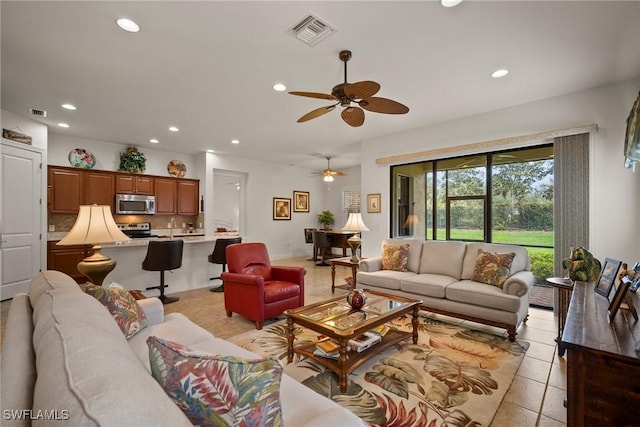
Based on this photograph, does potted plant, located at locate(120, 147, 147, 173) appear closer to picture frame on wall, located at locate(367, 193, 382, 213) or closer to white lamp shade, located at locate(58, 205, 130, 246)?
white lamp shade, located at locate(58, 205, 130, 246)

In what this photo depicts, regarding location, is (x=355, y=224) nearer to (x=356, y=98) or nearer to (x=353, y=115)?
(x=353, y=115)

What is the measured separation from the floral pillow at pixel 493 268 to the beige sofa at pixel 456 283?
0.23ft

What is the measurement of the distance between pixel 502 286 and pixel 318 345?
2210mm

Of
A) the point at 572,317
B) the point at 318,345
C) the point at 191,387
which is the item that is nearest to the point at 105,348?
the point at 191,387

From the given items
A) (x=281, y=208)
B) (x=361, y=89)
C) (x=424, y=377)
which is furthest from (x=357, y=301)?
(x=281, y=208)

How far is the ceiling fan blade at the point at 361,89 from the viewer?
227cm

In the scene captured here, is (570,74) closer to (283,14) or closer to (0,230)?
(283,14)

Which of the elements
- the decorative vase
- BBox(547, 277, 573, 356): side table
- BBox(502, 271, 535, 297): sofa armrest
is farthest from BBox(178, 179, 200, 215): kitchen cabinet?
BBox(547, 277, 573, 356): side table

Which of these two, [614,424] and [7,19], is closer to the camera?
[614,424]

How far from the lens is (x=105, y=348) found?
31.8 inches

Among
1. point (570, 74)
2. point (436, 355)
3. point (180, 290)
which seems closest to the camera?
point (436, 355)

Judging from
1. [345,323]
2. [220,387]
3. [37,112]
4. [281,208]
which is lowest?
[345,323]

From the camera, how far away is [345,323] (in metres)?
2.26

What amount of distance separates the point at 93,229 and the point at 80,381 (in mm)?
2223
